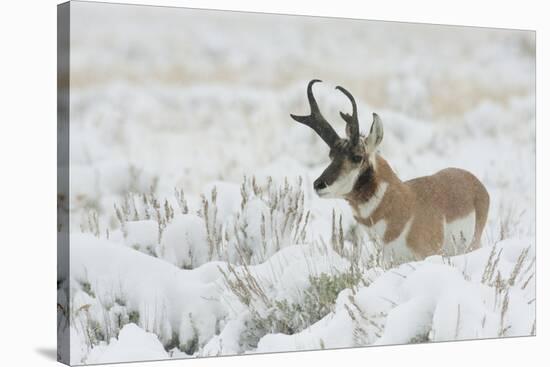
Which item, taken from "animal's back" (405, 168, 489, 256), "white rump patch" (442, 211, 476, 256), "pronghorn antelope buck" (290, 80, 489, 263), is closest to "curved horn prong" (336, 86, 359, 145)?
"pronghorn antelope buck" (290, 80, 489, 263)

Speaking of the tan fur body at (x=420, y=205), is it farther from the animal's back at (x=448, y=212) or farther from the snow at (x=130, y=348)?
the snow at (x=130, y=348)

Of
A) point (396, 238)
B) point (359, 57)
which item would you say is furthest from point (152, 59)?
point (396, 238)

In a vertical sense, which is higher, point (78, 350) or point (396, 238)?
point (396, 238)

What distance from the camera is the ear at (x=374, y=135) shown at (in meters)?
6.62

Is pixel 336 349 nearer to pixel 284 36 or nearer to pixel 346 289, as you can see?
pixel 346 289

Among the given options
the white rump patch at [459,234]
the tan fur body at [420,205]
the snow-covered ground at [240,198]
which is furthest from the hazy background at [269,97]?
the white rump patch at [459,234]

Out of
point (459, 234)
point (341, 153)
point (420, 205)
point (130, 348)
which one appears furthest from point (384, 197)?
point (130, 348)

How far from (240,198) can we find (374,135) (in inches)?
36.3

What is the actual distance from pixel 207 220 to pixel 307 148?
746 mm

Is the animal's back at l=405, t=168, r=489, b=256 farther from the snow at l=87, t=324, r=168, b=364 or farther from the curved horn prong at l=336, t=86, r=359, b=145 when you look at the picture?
the snow at l=87, t=324, r=168, b=364

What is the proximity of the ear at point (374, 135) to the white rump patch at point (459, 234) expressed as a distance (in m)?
0.65

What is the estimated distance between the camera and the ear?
21.7ft

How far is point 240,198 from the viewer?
6.39 m

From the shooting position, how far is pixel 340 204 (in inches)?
259
